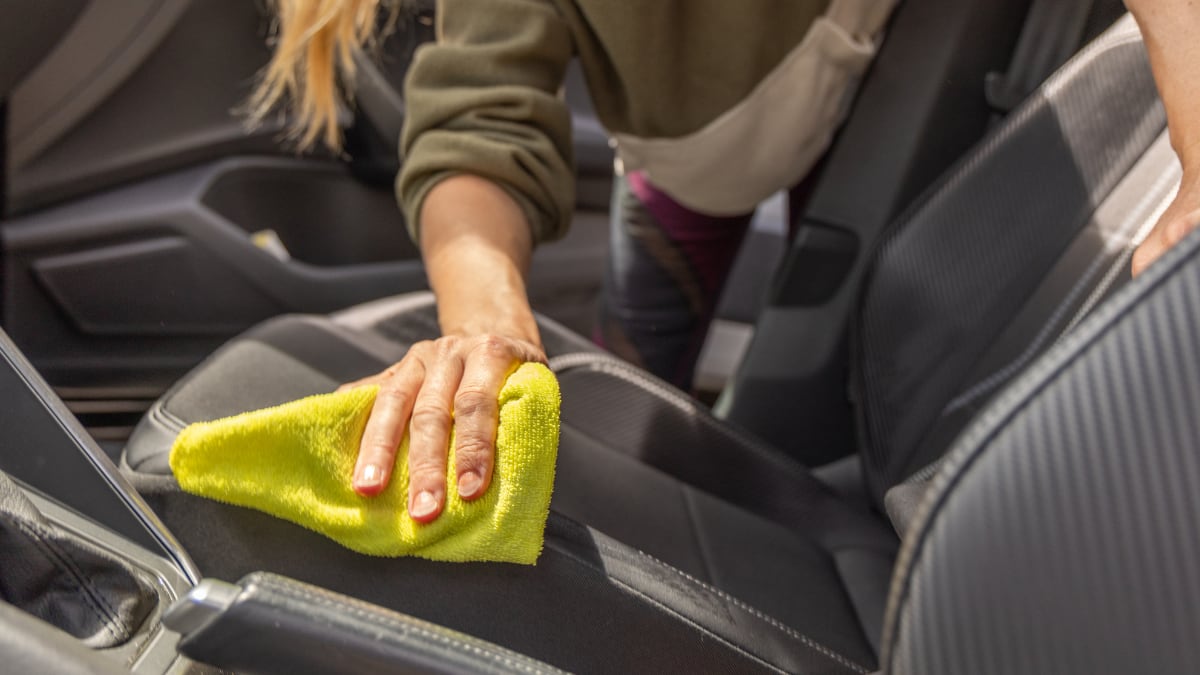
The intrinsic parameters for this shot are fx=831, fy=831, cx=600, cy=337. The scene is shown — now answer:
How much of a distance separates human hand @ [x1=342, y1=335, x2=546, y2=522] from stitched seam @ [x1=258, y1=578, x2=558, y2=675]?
107 mm

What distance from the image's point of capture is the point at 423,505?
1.34 feet

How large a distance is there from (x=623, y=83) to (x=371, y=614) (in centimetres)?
52

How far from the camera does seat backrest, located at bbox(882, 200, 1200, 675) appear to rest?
0.77 feet

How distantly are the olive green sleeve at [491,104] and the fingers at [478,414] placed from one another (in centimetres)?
20

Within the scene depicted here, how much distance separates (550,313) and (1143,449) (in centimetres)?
120

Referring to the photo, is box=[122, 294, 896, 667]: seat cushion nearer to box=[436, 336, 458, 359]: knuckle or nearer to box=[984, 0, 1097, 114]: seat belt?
box=[436, 336, 458, 359]: knuckle

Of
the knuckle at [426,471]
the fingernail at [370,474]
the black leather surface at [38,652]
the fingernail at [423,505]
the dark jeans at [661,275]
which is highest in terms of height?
the black leather surface at [38,652]

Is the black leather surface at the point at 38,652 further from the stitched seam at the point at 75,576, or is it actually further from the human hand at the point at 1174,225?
the human hand at the point at 1174,225

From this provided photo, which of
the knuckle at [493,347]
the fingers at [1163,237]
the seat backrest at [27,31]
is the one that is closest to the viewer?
the fingers at [1163,237]

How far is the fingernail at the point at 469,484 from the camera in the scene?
16.1 inches

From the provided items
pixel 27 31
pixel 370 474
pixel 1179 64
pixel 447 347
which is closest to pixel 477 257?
pixel 447 347

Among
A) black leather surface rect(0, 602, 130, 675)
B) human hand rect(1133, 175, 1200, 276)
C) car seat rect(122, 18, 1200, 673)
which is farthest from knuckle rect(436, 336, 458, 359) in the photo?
human hand rect(1133, 175, 1200, 276)

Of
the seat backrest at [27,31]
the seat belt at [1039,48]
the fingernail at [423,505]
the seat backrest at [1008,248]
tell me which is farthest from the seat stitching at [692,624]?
the seat backrest at [27,31]

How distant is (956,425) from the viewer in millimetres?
605
